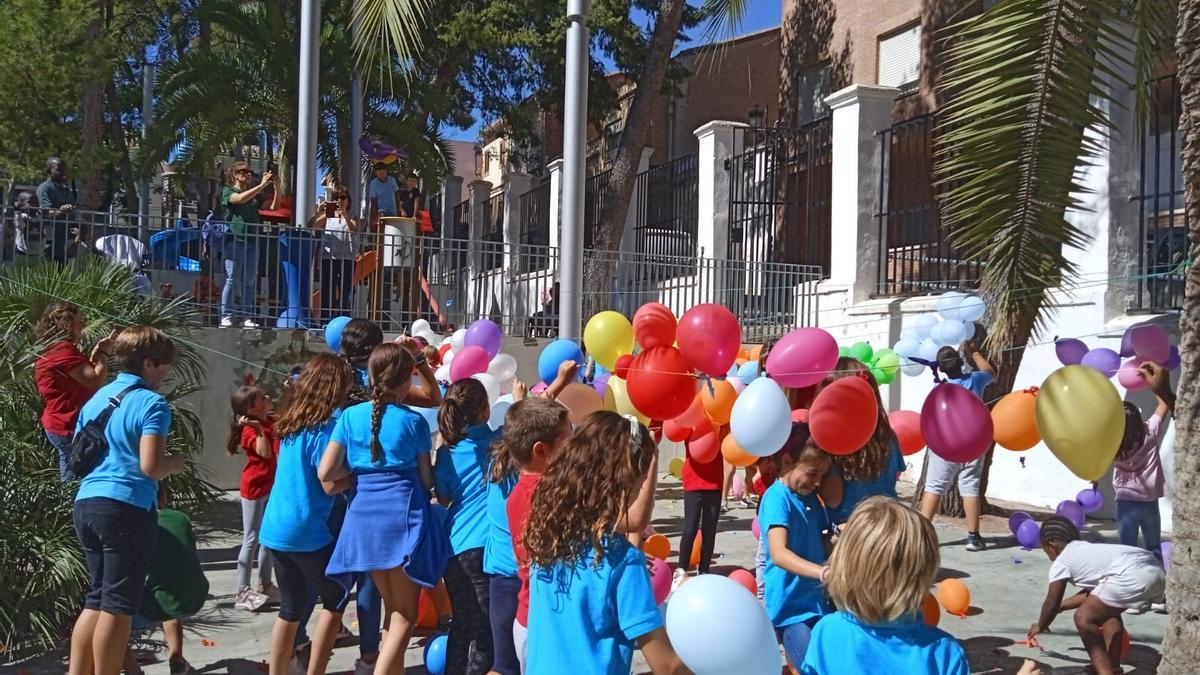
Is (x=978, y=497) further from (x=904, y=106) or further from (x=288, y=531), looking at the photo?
(x=904, y=106)

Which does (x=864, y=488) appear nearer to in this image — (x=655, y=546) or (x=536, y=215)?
(x=655, y=546)

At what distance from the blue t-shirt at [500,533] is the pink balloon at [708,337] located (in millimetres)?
1664

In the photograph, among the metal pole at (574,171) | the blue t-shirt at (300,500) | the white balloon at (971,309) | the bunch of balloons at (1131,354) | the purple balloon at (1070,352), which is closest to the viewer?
the blue t-shirt at (300,500)

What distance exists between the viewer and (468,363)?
6.57 meters

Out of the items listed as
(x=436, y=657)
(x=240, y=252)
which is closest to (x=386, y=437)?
(x=436, y=657)

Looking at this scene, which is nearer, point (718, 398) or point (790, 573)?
point (790, 573)

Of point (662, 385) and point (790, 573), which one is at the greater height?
point (662, 385)

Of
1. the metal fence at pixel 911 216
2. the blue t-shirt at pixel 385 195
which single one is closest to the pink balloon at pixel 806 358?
the metal fence at pixel 911 216

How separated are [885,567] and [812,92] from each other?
21000 mm

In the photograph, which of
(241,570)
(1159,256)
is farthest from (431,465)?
(1159,256)

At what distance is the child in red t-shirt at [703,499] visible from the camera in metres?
6.57

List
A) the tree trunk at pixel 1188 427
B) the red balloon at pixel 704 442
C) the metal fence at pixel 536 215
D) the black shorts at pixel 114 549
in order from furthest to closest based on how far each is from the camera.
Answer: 1. the metal fence at pixel 536 215
2. the red balloon at pixel 704 442
3. the black shorts at pixel 114 549
4. the tree trunk at pixel 1188 427

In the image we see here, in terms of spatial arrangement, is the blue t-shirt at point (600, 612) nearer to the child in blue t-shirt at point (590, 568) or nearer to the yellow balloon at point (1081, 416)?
the child in blue t-shirt at point (590, 568)

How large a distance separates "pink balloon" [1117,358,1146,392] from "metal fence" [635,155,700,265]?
923cm
